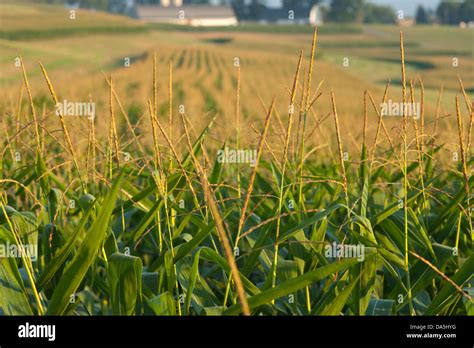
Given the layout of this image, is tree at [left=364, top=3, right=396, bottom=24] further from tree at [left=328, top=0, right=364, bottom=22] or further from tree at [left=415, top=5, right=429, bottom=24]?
tree at [left=328, top=0, right=364, bottom=22]

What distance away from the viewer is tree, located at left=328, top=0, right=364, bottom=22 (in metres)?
93.6

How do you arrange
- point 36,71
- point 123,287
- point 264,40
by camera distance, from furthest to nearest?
1. point 264,40
2. point 36,71
3. point 123,287

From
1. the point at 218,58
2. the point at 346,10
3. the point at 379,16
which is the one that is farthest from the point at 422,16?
the point at 218,58

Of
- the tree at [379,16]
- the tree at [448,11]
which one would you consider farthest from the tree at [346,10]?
the tree at [448,11]

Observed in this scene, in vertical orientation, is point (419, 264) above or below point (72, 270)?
below

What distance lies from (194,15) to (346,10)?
74.5 feet

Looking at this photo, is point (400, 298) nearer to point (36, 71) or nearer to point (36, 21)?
point (36, 71)

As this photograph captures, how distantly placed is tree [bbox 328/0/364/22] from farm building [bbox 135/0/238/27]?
50.1 ft

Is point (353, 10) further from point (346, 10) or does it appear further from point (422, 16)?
point (422, 16)

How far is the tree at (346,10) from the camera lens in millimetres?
93562

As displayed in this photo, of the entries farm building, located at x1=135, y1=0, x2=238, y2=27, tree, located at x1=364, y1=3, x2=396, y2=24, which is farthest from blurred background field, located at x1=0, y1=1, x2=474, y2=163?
tree, located at x1=364, y1=3, x2=396, y2=24
